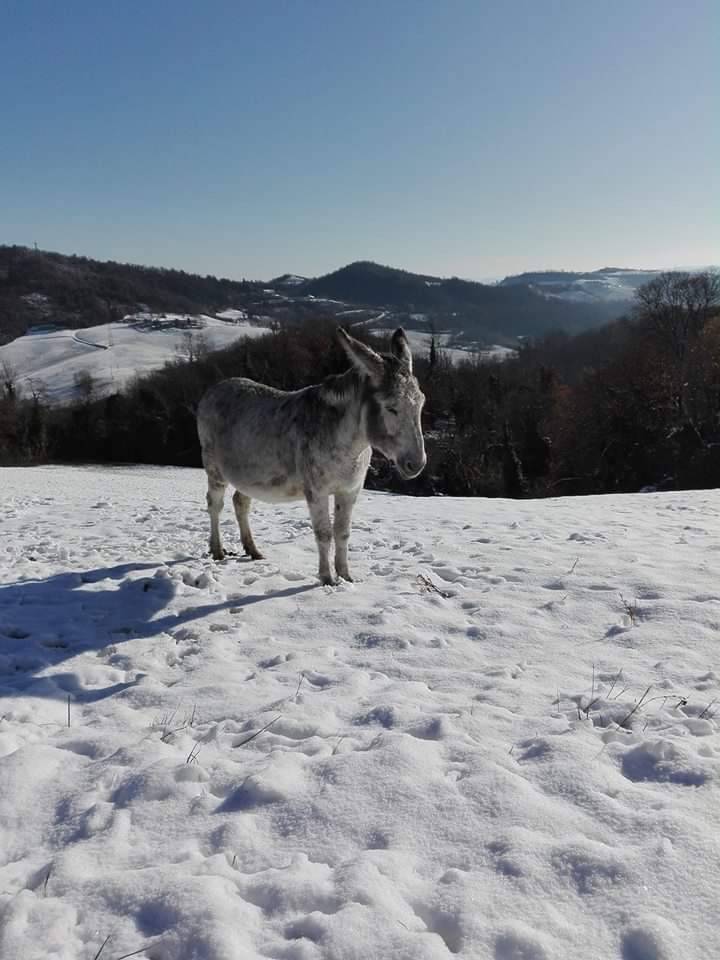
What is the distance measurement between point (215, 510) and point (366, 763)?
5.77 metres

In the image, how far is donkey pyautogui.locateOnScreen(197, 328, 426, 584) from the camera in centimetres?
625

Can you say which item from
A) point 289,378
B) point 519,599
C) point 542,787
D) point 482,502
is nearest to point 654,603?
point 519,599

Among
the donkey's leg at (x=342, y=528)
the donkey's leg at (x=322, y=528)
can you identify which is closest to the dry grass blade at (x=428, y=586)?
the donkey's leg at (x=342, y=528)

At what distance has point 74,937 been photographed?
234 centimetres

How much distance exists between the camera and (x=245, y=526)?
8.71 metres

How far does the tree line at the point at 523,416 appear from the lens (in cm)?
4966

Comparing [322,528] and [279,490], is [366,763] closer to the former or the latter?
[322,528]

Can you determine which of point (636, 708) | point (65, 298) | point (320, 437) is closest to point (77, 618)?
point (320, 437)

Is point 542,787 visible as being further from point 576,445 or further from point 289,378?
point 289,378

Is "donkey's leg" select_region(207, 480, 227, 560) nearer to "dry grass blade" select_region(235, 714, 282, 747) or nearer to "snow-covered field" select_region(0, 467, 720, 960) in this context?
"snow-covered field" select_region(0, 467, 720, 960)

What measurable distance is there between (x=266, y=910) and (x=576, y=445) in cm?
5592

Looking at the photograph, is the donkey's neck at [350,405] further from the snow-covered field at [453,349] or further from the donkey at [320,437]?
the snow-covered field at [453,349]

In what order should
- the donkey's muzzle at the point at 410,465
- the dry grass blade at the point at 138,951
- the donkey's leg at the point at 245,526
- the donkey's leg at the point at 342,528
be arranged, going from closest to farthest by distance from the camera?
the dry grass blade at the point at 138,951
the donkey's muzzle at the point at 410,465
the donkey's leg at the point at 342,528
the donkey's leg at the point at 245,526

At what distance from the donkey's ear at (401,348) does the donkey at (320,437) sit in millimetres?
15
